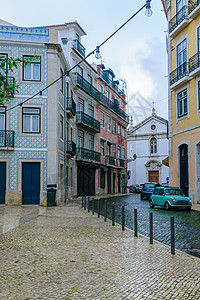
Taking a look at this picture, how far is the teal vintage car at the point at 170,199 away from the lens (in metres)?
18.2

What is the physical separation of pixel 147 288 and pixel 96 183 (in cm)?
3243

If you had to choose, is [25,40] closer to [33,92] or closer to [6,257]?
[33,92]

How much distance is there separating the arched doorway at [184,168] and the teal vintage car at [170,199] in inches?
178

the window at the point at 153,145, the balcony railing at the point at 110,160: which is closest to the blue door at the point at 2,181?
the balcony railing at the point at 110,160

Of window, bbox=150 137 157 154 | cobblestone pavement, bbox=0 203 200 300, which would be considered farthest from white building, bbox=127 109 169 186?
cobblestone pavement, bbox=0 203 200 300

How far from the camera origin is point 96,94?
37.2m

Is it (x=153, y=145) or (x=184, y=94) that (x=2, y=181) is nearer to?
(x=184, y=94)

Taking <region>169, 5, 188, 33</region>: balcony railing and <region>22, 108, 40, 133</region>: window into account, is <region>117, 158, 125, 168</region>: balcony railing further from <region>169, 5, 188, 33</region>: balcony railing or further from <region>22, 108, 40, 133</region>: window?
<region>22, 108, 40, 133</region>: window

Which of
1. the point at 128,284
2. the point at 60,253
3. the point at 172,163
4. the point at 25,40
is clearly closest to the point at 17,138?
the point at 25,40

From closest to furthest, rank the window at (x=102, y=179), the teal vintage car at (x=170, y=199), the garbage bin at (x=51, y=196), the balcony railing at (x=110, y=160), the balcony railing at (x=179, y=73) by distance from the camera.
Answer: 1. the teal vintage car at (x=170, y=199)
2. the garbage bin at (x=51, y=196)
3. the balcony railing at (x=179, y=73)
4. the window at (x=102, y=179)
5. the balcony railing at (x=110, y=160)

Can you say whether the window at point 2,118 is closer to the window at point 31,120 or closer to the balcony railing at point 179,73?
the window at point 31,120

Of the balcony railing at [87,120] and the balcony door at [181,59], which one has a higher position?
the balcony door at [181,59]

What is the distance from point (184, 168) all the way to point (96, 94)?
15.6 metres

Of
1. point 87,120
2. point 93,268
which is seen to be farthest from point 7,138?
point 93,268
